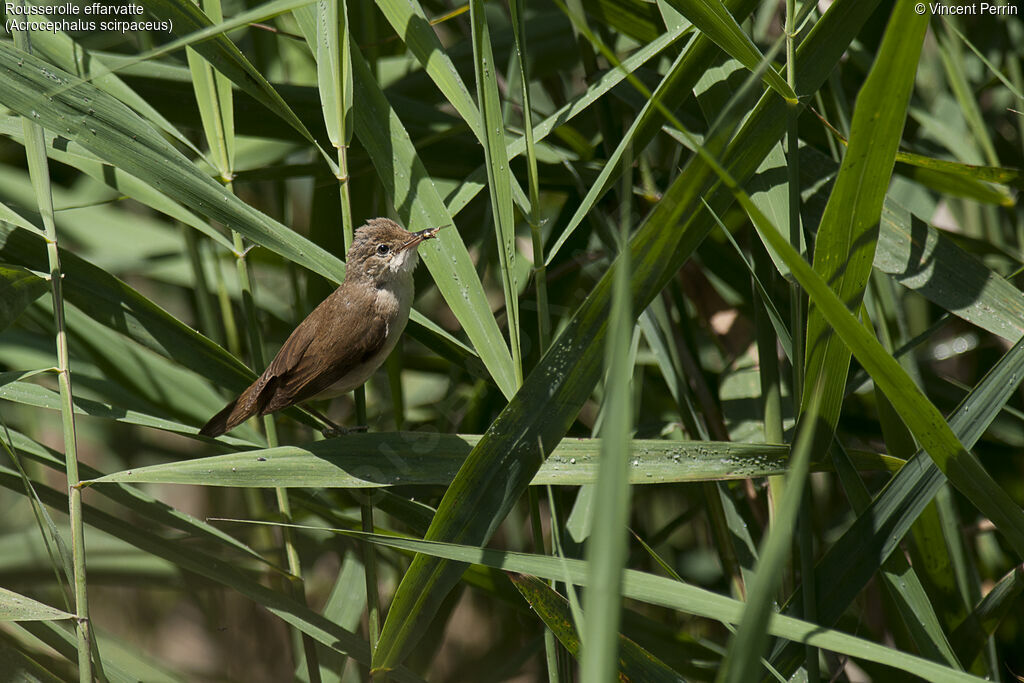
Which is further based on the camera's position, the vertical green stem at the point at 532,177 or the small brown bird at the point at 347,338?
the small brown bird at the point at 347,338

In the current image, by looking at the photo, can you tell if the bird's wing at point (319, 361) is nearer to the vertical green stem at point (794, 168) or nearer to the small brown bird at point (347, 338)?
the small brown bird at point (347, 338)

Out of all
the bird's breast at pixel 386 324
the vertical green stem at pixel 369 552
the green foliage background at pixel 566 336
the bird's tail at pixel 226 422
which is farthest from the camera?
the bird's breast at pixel 386 324

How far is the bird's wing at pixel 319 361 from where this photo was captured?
1.86 metres

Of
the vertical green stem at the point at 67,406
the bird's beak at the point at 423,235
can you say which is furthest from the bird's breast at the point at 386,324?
the vertical green stem at the point at 67,406

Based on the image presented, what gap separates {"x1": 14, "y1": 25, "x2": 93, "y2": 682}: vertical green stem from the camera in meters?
1.34

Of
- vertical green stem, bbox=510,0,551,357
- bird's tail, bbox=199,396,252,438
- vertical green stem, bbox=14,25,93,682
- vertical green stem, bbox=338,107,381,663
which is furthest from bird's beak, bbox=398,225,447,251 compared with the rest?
vertical green stem, bbox=14,25,93,682

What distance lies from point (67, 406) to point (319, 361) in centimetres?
59

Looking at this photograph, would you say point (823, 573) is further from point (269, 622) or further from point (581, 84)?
point (269, 622)

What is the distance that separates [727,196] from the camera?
1.32m

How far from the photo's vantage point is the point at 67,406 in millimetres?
1431

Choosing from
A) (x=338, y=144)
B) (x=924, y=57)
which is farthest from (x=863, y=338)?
(x=924, y=57)

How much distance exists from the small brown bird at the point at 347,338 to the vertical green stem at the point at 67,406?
1.22ft

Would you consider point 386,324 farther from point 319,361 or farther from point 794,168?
point 794,168

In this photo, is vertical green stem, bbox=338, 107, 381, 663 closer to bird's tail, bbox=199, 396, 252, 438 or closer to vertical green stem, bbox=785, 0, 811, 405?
bird's tail, bbox=199, 396, 252, 438
